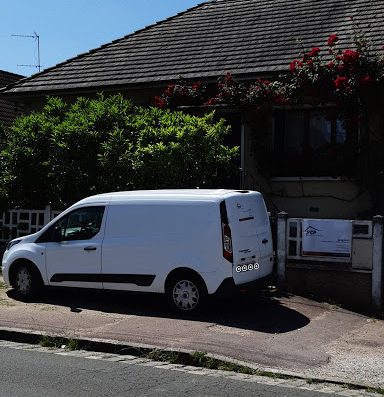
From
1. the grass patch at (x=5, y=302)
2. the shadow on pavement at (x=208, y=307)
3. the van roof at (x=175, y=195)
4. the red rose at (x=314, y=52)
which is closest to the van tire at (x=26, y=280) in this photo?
the shadow on pavement at (x=208, y=307)

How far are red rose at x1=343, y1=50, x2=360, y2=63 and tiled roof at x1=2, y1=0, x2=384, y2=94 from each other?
4.41 ft

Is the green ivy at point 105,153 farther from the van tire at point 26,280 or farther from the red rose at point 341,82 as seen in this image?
the van tire at point 26,280

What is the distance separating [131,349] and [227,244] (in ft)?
7.24

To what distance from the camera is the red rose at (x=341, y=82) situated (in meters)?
13.3

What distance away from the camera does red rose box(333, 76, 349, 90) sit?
43.7 ft

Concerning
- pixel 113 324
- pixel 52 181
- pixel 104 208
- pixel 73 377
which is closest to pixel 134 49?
pixel 52 181

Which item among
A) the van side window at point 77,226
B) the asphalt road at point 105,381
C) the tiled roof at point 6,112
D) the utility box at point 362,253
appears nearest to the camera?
the asphalt road at point 105,381

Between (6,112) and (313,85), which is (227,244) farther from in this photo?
(6,112)

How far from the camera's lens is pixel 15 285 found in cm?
1052

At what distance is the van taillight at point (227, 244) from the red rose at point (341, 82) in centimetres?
573

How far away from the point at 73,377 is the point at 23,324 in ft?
8.04

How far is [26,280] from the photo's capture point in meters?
10.4

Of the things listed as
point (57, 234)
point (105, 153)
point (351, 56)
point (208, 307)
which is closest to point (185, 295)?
Answer: point (208, 307)

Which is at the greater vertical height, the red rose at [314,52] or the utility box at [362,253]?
the red rose at [314,52]
